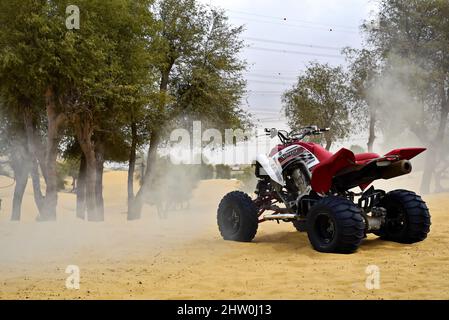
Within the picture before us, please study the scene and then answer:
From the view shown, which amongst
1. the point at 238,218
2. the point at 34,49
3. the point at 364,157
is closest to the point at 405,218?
the point at 364,157

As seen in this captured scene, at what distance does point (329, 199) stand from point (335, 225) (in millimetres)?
437

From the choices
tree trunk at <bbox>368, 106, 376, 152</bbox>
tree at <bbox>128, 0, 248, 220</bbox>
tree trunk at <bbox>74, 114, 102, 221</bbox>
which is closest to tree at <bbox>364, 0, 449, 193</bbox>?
tree trunk at <bbox>368, 106, 376, 152</bbox>

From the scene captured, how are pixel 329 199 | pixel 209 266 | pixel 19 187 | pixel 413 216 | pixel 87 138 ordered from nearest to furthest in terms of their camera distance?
pixel 209 266, pixel 329 199, pixel 413 216, pixel 87 138, pixel 19 187

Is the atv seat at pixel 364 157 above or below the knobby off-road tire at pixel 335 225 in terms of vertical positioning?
above

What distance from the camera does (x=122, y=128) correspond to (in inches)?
1052

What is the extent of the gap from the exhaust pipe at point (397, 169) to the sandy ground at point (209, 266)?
3.78 ft

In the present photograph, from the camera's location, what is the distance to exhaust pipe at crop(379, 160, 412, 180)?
886cm

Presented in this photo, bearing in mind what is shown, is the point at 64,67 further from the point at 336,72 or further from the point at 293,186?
the point at 336,72

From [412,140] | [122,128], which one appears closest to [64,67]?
[122,128]

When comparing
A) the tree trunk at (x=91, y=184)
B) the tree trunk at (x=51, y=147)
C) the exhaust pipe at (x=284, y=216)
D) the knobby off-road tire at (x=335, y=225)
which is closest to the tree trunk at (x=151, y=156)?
the tree trunk at (x=91, y=184)

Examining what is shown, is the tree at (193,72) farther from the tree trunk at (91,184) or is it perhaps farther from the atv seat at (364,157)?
the atv seat at (364,157)

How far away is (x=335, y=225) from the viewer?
8.56 meters

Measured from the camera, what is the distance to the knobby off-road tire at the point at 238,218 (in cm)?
1062

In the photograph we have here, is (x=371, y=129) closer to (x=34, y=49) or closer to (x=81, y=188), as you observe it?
(x=81, y=188)
